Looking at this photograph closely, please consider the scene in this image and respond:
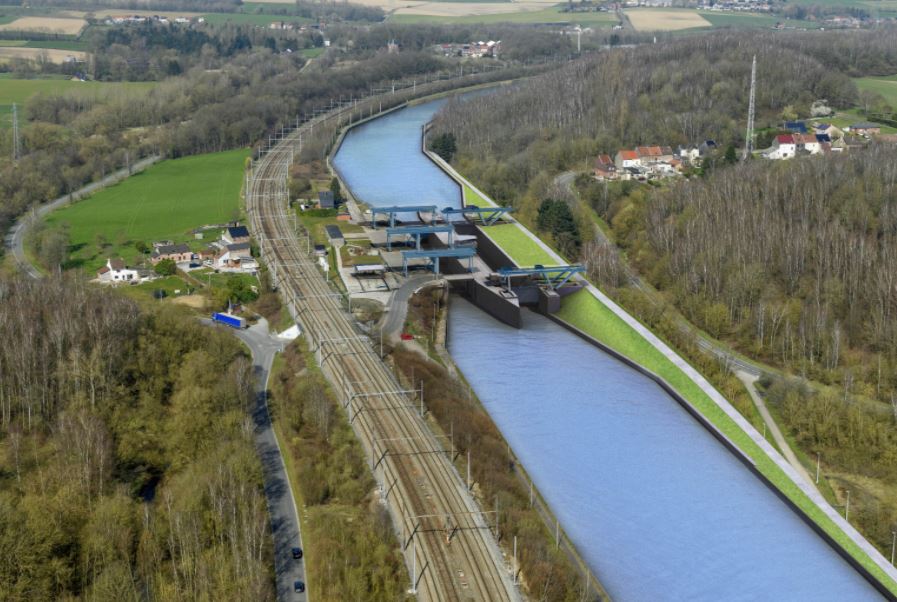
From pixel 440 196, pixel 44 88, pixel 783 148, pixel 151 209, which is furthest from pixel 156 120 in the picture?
pixel 783 148

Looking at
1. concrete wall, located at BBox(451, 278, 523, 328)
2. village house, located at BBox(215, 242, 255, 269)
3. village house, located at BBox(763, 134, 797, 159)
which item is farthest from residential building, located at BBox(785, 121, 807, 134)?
village house, located at BBox(215, 242, 255, 269)

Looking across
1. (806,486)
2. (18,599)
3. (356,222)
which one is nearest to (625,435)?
(806,486)

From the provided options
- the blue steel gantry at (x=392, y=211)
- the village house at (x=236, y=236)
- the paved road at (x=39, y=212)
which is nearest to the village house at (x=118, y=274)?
the paved road at (x=39, y=212)

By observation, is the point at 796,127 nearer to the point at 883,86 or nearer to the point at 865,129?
the point at 865,129

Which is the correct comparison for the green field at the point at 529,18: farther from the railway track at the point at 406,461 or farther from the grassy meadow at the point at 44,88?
the railway track at the point at 406,461

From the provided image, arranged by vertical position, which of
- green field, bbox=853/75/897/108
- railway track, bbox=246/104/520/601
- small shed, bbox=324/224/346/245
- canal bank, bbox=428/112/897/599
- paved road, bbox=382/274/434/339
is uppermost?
green field, bbox=853/75/897/108

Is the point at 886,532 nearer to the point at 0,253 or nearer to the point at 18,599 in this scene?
the point at 18,599

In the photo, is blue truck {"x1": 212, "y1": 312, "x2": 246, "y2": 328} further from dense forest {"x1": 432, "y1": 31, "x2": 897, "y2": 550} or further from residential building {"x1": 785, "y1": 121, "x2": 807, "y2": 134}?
residential building {"x1": 785, "y1": 121, "x2": 807, "y2": 134}
